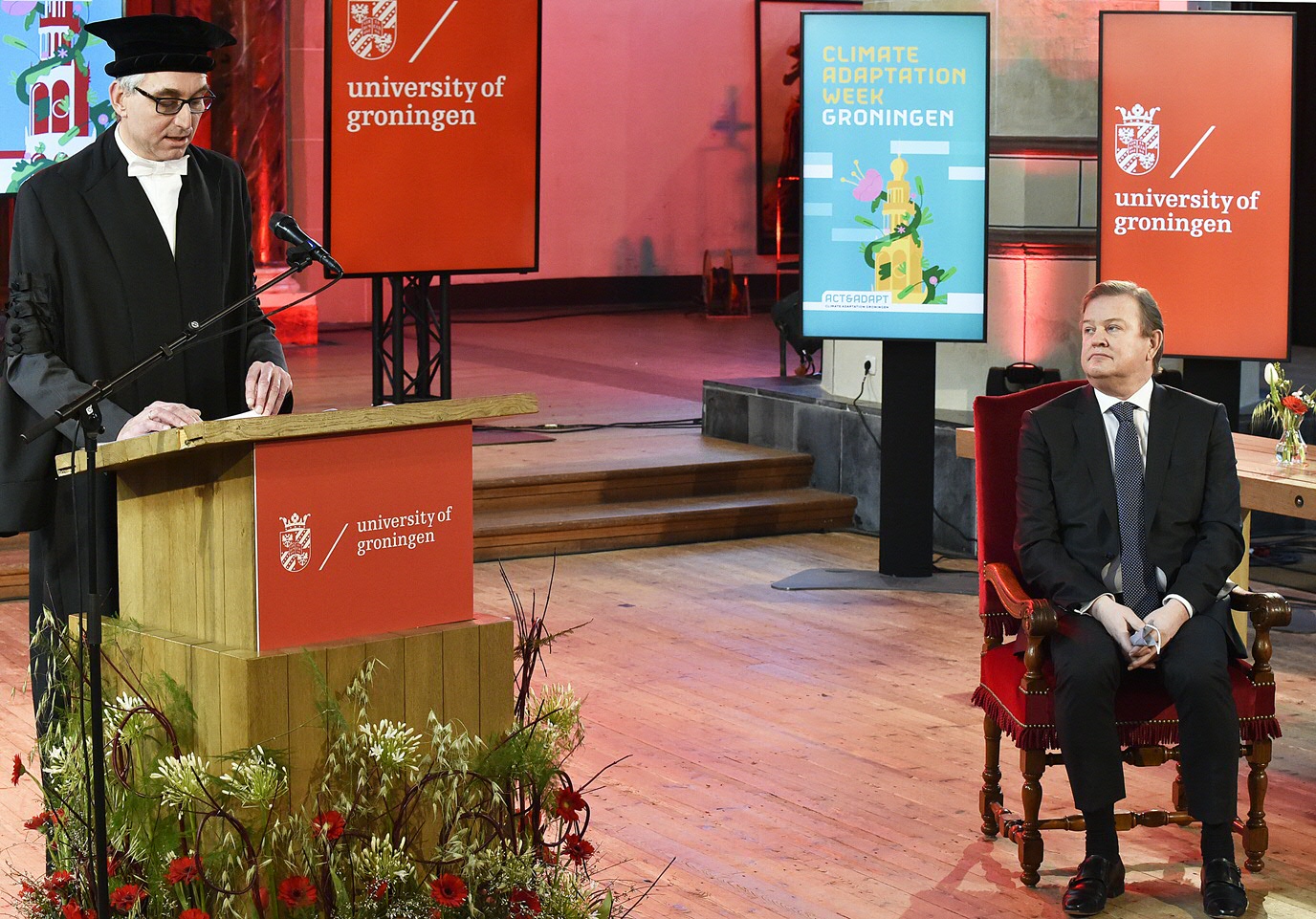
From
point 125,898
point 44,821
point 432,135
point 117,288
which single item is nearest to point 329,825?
point 125,898

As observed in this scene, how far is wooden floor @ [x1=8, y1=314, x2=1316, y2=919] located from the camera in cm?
394

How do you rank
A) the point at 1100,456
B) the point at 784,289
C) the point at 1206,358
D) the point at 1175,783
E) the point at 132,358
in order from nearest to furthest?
1. the point at 132,358
2. the point at 1100,456
3. the point at 1175,783
4. the point at 1206,358
5. the point at 784,289

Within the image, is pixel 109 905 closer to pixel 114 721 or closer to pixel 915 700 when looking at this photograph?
pixel 114 721

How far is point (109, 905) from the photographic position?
8.56 ft

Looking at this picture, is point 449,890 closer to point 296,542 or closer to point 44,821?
point 296,542

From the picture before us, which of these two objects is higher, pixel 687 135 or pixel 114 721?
pixel 687 135

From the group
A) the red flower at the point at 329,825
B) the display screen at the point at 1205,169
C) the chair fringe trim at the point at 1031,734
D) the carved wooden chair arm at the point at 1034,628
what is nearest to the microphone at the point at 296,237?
the red flower at the point at 329,825

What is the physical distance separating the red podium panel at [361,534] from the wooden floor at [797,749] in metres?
0.88

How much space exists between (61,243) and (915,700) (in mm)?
3096

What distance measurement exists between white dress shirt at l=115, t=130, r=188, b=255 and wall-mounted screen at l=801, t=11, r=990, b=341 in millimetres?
4072

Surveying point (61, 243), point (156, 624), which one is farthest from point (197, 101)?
point (156, 624)

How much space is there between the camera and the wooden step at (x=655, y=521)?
7648mm

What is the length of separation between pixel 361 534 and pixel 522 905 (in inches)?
24.3

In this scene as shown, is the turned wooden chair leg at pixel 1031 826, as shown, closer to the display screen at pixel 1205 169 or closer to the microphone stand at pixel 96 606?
the microphone stand at pixel 96 606
